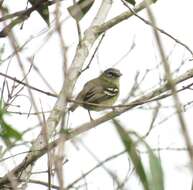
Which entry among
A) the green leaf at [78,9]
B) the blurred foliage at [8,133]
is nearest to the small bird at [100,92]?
the green leaf at [78,9]

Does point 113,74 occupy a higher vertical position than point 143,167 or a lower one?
higher

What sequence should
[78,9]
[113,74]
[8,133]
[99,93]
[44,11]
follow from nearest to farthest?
[78,9], [8,133], [44,11], [99,93], [113,74]

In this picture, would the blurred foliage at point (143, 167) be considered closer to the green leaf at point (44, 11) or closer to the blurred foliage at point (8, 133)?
the blurred foliage at point (8, 133)

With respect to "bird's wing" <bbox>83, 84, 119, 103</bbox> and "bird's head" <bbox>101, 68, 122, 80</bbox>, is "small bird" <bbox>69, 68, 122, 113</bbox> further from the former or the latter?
"bird's head" <bbox>101, 68, 122, 80</bbox>

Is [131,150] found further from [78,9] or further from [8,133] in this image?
[8,133]

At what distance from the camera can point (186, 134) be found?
1.14m

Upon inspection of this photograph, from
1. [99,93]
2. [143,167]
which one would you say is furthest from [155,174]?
[99,93]

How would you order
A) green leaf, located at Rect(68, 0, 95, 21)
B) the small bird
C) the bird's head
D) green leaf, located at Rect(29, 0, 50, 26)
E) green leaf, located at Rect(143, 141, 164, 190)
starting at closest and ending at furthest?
green leaf, located at Rect(143, 141, 164, 190)
green leaf, located at Rect(68, 0, 95, 21)
green leaf, located at Rect(29, 0, 50, 26)
the small bird
the bird's head

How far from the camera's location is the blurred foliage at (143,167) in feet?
5.42

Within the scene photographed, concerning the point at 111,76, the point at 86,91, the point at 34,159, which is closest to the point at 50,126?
the point at 34,159

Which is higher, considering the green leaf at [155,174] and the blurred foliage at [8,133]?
the blurred foliage at [8,133]

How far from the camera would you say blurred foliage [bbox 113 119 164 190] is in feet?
5.42

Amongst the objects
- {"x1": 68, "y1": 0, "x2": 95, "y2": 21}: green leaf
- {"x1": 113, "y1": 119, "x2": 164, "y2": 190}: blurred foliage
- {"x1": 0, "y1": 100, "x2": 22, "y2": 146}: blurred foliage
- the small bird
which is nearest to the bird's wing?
the small bird

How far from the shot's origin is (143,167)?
1766mm
